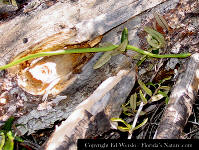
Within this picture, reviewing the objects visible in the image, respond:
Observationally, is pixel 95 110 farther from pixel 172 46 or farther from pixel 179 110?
pixel 172 46

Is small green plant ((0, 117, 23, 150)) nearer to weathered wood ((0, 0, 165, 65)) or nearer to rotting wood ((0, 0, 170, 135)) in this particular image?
rotting wood ((0, 0, 170, 135))

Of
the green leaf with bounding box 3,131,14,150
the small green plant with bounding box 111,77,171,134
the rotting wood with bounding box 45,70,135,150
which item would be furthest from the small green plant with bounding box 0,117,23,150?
the small green plant with bounding box 111,77,171,134

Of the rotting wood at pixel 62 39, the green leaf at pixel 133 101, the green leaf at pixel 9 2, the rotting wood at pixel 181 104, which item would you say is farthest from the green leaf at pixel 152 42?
the green leaf at pixel 9 2

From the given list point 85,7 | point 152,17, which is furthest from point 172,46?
point 85,7

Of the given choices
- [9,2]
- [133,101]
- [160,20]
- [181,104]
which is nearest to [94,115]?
[133,101]

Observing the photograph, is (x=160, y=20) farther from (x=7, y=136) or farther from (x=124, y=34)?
(x=7, y=136)

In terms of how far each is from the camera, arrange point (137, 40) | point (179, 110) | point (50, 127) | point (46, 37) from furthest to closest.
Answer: point (50, 127)
point (137, 40)
point (46, 37)
point (179, 110)

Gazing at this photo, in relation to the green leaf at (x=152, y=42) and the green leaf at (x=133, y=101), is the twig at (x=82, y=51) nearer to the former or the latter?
the green leaf at (x=152, y=42)
